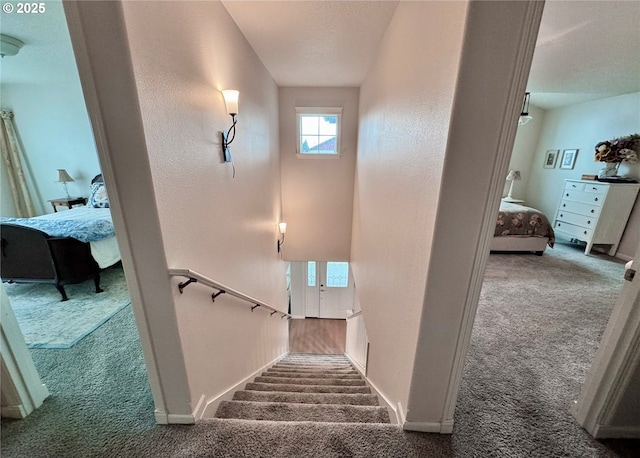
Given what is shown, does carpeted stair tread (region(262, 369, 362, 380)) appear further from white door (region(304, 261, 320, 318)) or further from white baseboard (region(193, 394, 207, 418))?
white door (region(304, 261, 320, 318))

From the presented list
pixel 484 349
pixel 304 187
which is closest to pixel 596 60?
pixel 484 349

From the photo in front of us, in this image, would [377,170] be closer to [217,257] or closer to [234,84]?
[234,84]

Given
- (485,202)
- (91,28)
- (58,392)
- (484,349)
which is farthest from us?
(484,349)

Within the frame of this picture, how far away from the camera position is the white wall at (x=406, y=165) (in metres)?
0.94

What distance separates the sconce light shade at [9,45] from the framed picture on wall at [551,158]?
8.13 metres

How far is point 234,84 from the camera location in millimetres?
1826

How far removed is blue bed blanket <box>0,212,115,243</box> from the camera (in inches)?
103

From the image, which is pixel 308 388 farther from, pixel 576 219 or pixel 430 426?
pixel 576 219

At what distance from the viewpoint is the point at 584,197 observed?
3.95 m

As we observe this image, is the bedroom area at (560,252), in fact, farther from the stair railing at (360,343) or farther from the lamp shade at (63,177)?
the lamp shade at (63,177)

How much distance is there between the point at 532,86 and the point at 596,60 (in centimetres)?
109

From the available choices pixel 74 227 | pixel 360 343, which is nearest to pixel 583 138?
pixel 360 343

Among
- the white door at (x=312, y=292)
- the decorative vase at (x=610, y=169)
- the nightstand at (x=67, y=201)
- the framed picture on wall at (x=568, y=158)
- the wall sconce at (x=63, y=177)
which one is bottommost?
the white door at (x=312, y=292)

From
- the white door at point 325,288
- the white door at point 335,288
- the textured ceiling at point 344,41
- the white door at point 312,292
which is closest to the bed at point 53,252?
the textured ceiling at point 344,41
